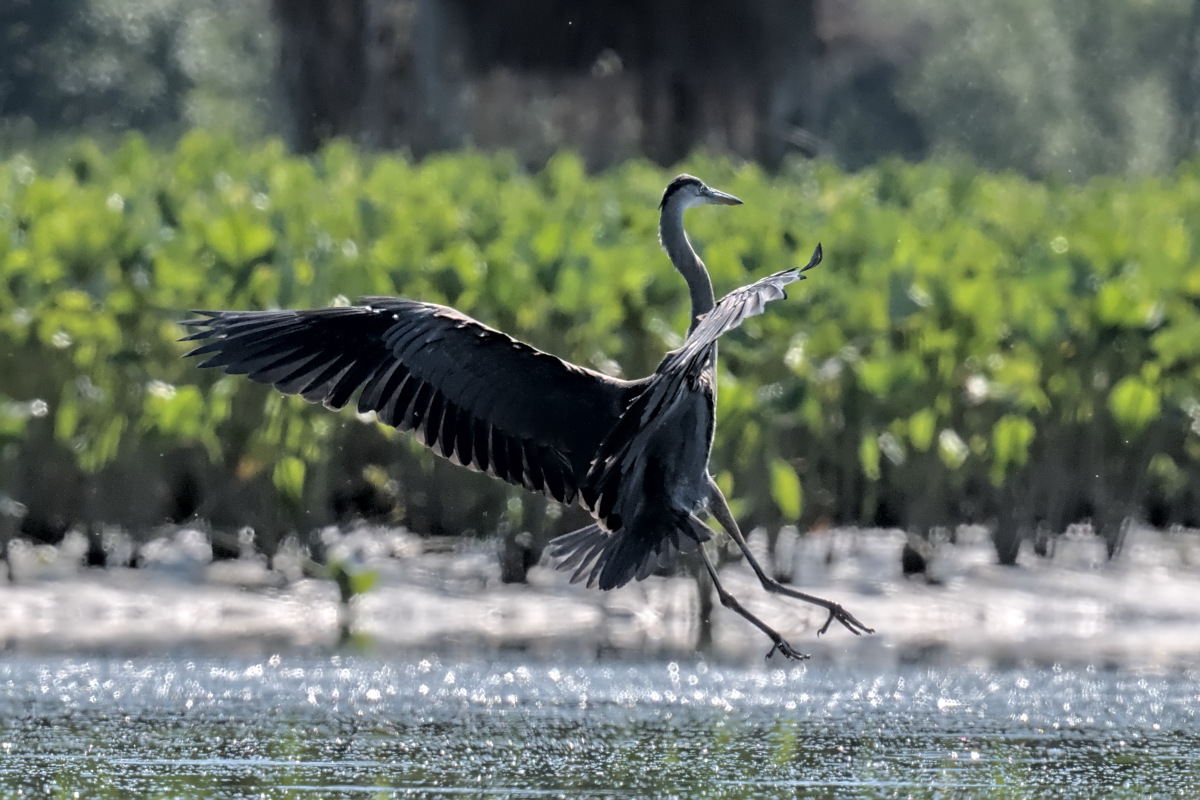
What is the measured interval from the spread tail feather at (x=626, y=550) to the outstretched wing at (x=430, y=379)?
7.0 inches

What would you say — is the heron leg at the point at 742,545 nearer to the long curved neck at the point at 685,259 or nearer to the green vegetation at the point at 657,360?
the long curved neck at the point at 685,259

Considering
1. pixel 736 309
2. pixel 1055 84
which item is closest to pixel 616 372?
pixel 736 309

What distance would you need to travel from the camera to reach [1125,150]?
40.0 m

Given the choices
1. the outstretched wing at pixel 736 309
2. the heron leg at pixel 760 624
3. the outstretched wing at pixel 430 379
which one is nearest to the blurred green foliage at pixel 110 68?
the outstretched wing at pixel 430 379

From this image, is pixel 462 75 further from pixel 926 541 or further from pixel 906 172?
pixel 926 541

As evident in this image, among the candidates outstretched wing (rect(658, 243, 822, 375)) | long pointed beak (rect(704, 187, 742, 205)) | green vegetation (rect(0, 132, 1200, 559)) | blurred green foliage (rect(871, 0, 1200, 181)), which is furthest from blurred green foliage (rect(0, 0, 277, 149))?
outstretched wing (rect(658, 243, 822, 375))

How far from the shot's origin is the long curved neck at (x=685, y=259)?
5.72m

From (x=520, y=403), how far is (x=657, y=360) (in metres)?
2.54

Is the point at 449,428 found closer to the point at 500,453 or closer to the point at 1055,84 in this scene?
the point at 500,453

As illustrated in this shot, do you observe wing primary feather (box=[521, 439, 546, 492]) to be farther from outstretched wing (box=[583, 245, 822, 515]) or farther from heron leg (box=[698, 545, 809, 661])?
heron leg (box=[698, 545, 809, 661])

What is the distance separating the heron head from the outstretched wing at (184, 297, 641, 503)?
0.60 meters

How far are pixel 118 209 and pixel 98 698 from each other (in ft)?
14.0

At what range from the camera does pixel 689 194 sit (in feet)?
19.9

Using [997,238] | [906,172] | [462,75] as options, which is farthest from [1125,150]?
[997,238]
